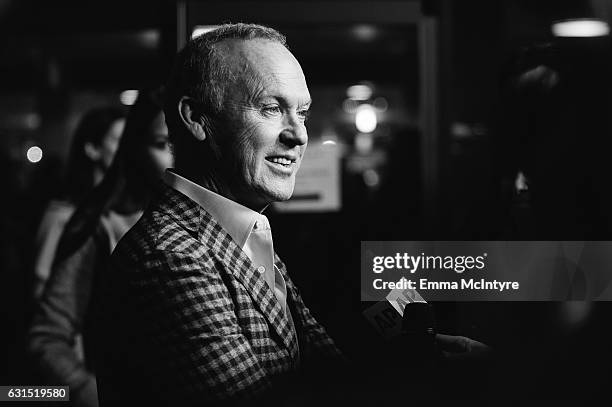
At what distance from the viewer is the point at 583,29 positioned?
5.30 feet

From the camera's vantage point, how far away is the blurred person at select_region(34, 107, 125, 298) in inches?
95.0

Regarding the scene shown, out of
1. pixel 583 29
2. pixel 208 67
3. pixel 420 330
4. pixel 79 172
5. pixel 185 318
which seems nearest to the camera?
pixel 185 318

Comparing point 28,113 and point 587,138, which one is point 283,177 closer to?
point 587,138

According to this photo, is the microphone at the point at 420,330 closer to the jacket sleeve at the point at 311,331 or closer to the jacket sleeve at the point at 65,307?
the jacket sleeve at the point at 311,331

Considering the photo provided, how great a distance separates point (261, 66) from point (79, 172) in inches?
55.7

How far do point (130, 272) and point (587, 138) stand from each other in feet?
2.37

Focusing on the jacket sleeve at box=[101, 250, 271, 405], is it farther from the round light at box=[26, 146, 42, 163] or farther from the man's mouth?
the round light at box=[26, 146, 42, 163]

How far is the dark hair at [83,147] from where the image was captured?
95.6 inches

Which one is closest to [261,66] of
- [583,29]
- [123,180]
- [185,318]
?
[185,318]

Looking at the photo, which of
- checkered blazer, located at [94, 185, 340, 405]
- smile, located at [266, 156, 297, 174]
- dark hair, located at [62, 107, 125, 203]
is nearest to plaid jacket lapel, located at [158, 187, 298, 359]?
checkered blazer, located at [94, 185, 340, 405]

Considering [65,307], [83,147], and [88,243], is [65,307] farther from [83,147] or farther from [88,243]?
[83,147]

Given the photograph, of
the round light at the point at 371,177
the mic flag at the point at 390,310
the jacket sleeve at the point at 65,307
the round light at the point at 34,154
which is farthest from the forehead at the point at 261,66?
the round light at the point at 34,154

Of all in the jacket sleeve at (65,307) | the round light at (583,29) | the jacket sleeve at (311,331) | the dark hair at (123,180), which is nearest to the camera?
the jacket sleeve at (311,331)

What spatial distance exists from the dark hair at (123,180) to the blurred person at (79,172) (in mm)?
312
